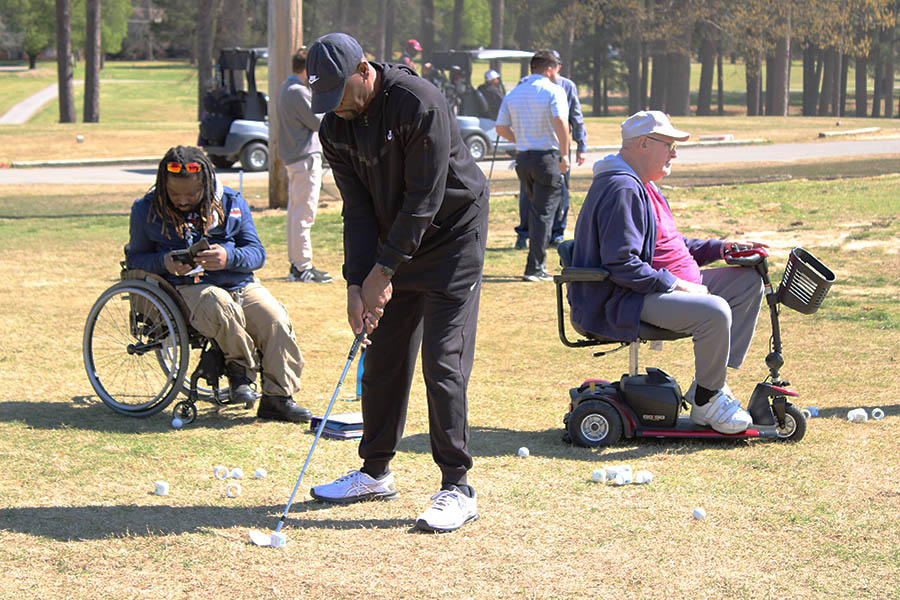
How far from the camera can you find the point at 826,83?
57.1 meters

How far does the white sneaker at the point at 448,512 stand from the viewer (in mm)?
4234

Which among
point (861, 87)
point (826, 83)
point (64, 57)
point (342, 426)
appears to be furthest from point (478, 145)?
point (826, 83)

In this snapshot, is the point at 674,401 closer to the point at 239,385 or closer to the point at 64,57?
the point at 239,385

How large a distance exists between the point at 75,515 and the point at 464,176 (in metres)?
2.09

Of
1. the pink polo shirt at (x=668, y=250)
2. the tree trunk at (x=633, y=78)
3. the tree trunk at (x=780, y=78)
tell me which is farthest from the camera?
the tree trunk at (x=633, y=78)

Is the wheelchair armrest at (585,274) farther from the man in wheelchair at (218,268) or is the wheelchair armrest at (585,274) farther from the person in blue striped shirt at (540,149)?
the person in blue striped shirt at (540,149)

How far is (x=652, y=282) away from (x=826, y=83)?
56.2 meters

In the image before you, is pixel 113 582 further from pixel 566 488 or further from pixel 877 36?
pixel 877 36

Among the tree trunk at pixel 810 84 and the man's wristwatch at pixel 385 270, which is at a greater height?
the tree trunk at pixel 810 84

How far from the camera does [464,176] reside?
169 inches

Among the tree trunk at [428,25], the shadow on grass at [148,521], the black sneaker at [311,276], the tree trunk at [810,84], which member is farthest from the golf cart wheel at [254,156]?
the tree trunk at [810,84]

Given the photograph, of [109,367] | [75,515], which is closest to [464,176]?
[75,515]

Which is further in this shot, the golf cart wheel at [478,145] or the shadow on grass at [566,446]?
the golf cart wheel at [478,145]

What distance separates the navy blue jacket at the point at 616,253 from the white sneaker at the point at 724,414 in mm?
490
